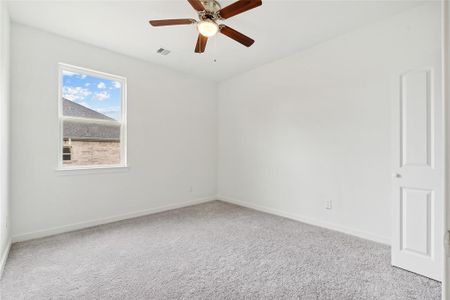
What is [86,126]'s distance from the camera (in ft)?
11.7

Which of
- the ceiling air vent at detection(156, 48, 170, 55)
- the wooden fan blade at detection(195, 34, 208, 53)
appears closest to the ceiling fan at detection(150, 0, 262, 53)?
the wooden fan blade at detection(195, 34, 208, 53)

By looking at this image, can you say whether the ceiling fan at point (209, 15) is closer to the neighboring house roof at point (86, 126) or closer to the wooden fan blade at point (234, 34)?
the wooden fan blade at point (234, 34)

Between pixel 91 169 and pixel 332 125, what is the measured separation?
12.0ft

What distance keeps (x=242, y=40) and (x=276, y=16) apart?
56cm

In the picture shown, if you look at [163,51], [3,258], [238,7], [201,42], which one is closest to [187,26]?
[201,42]

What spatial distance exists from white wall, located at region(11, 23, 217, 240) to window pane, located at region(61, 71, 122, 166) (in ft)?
0.61

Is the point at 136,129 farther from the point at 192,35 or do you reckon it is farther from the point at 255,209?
the point at 255,209

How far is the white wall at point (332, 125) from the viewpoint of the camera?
282 centimetres

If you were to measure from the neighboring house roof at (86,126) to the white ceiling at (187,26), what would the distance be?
3.31ft

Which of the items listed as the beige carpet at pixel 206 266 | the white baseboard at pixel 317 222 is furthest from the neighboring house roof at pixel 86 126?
the white baseboard at pixel 317 222

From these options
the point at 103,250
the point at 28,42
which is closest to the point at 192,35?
the point at 28,42

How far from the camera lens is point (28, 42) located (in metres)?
2.98

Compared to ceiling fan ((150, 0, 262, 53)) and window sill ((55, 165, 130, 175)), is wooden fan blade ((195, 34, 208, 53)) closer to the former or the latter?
ceiling fan ((150, 0, 262, 53))

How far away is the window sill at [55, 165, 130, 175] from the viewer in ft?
10.7
